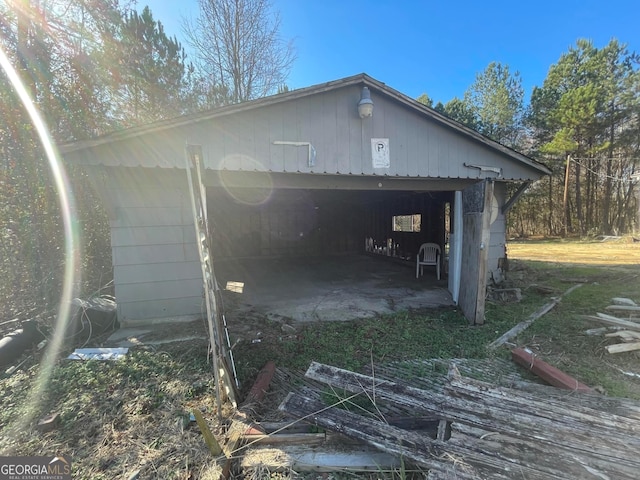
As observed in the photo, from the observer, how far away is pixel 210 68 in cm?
1127

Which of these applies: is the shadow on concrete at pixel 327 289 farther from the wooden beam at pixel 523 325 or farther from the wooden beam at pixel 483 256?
the wooden beam at pixel 523 325

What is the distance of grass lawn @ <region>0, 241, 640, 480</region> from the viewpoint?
6.45 ft

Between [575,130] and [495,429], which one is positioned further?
[575,130]

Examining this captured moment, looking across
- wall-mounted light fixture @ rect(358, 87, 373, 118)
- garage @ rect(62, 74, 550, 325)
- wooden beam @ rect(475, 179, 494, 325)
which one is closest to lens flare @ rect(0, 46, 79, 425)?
garage @ rect(62, 74, 550, 325)

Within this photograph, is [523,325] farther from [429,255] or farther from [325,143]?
[429,255]

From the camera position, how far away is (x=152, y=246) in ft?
13.5

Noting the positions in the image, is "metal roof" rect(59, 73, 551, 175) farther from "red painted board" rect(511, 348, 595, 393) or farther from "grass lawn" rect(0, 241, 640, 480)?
"red painted board" rect(511, 348, 595, 393)

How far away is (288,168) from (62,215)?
449 centimetres

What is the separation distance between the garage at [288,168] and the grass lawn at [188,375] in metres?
0.89

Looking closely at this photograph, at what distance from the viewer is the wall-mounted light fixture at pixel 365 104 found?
4.32m

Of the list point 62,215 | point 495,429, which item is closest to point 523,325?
point 495,429

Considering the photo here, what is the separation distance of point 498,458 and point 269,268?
835cm

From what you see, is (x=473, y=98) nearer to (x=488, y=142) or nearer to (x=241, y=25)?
(x=241, y=25)

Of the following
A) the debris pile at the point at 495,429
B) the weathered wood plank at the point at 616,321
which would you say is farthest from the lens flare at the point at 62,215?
the weathered wood plank at the point at 616,321
